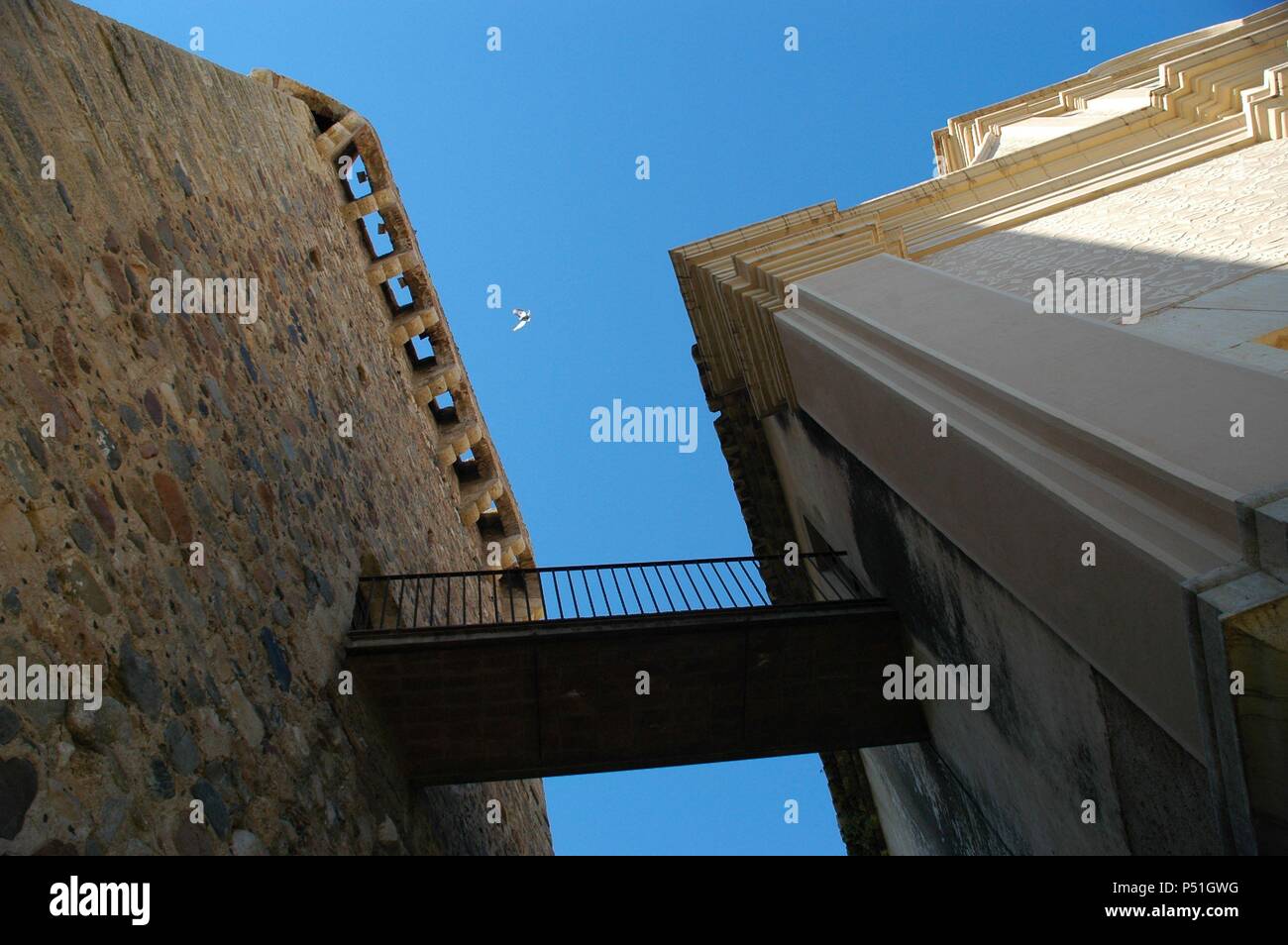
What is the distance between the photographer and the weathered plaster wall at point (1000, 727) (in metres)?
5.20

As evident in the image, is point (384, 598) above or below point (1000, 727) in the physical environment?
above

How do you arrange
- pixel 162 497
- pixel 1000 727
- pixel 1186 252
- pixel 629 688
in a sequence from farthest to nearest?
pixel 629 688 → pixel 1186 252 → pixel 1000 727 → pixel 162 497

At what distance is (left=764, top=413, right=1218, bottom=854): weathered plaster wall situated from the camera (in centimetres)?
520

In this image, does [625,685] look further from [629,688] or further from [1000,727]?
[1000,727]

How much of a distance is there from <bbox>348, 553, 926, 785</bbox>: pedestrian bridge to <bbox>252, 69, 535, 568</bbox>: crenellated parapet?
6.45 metres

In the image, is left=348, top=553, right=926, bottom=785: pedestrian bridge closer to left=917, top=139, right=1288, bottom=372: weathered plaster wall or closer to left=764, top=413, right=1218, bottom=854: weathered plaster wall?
left=764, top=413, right=1218, bottom=854: weathered plaster wall

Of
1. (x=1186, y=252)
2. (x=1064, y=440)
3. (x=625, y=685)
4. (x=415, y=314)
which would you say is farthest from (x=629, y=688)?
(x=415, y=314)

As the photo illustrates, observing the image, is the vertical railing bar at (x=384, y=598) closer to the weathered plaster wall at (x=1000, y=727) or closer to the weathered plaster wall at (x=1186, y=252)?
the weathered plaster wall at (x=1000, y=727)

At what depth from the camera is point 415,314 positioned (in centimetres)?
1488

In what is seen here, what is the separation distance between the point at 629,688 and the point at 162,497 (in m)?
4.02

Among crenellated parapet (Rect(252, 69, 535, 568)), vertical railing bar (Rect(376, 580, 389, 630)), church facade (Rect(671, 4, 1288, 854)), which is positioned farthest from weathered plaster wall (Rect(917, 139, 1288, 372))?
crenellated parapet (Rect(252, 69, 535, 568))
